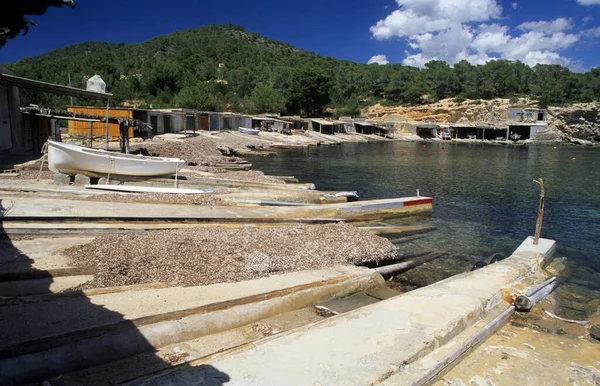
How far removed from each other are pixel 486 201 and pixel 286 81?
80.1m

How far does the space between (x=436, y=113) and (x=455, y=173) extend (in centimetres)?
7084

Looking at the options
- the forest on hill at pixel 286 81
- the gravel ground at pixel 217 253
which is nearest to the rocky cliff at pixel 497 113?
the forest on hill at pixel 286 81

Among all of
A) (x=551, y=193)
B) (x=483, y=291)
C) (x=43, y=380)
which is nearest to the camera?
(x=43, y=380)

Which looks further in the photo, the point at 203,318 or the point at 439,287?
the point at 439,287

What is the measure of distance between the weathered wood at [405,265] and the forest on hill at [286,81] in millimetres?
58625

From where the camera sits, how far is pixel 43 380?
4504mm

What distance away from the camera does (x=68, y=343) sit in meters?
4.99

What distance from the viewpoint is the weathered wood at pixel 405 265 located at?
1005 centimetres

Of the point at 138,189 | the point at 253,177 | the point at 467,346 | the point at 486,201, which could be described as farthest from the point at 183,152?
the point at 467,346

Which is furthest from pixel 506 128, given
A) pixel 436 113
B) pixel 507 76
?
pixel 507 76

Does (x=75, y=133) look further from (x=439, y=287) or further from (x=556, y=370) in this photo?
(x=556, y=370)

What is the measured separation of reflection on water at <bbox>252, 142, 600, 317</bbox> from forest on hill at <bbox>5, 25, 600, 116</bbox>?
39.2m

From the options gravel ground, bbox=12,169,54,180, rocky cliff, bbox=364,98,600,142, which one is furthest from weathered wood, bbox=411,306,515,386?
rocky cliff, bbox=364,98,600,142

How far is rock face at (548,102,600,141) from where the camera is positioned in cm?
8650
